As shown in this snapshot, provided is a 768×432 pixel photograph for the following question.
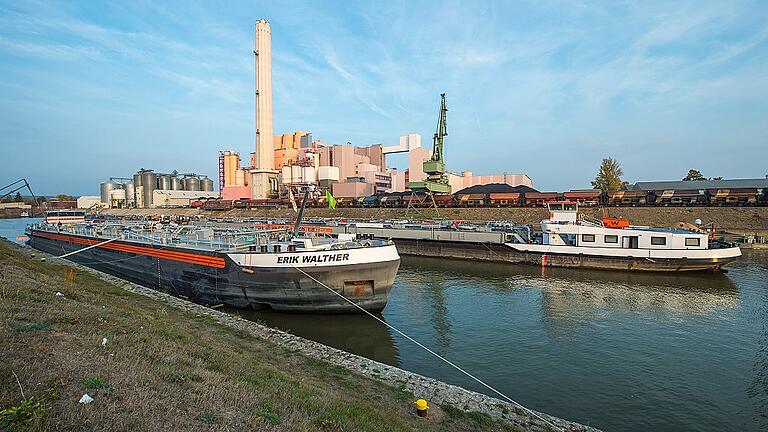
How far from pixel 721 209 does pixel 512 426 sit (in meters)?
60.5

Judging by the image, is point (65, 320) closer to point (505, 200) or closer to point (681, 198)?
point (505, 200)

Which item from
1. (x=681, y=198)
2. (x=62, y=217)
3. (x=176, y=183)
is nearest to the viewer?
(x=62, y=217)

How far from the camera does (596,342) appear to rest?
53.7ft

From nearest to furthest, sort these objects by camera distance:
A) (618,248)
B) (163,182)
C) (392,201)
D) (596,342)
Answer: (596,342) < (618,248) < (392,201) < (163,182)

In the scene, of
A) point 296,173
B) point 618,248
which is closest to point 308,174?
point 296,173

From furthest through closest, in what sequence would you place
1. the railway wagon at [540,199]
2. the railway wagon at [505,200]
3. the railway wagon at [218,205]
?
the railway wagon at [218,205] < the railway wagon at [505,200] < the railway wagon at [540,199]

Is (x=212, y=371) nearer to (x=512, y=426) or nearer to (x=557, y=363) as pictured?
(x=512, y=426)

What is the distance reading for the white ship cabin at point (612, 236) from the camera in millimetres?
31094

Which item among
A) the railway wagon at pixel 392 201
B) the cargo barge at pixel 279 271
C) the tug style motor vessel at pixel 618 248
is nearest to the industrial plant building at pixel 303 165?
the railway wagon at pixel 392 201

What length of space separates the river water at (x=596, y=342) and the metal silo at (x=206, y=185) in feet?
513

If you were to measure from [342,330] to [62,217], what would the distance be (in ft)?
155

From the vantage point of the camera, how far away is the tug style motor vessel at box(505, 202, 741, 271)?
30391mm

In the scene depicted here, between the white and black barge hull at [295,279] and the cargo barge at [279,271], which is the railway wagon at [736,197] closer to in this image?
the cargo barge at [279,271]

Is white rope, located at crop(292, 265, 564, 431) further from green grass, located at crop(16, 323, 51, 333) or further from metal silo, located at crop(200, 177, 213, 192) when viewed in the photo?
metal silo, located at crop(200, 177, 213, 192)
